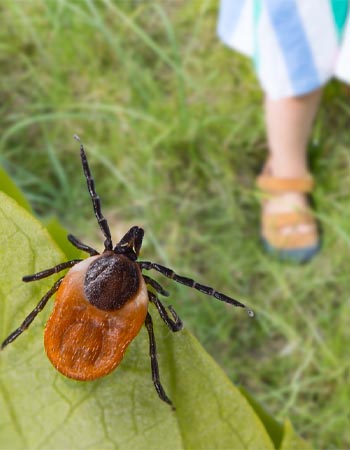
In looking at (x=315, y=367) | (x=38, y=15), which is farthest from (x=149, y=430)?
(x=38, y=15)

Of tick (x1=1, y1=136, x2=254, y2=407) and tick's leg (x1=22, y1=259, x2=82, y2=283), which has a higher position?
tick's leg (x1=22, y1=259, x2=82, y2=283)

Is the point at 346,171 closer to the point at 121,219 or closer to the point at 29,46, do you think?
the point at 121,219

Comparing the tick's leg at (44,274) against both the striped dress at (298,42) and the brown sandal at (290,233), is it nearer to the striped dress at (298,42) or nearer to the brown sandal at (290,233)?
the striped dress at (298,42)

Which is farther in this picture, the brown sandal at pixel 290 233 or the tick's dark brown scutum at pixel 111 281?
the brown sandal at pixel 290 233

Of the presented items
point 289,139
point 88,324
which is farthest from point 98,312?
point 289,139

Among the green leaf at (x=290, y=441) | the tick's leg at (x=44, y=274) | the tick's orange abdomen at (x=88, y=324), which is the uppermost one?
the tick's leg at (x=44, y=274)

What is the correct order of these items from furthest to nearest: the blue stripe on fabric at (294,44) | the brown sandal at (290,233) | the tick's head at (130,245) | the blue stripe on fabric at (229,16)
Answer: the brown sandal at (290,233) → the blue stripe on fabric at (229,16) → the blue stripe on fabric at (294,44) → the tick's head at (130,245)

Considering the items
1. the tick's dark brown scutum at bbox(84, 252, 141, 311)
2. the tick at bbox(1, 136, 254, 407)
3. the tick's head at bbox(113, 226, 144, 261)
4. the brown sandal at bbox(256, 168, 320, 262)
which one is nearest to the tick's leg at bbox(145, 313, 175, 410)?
the tick at bbox(1, 136, 254, 407)

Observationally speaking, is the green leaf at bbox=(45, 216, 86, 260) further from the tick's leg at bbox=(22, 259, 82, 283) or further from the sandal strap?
the sandal strap

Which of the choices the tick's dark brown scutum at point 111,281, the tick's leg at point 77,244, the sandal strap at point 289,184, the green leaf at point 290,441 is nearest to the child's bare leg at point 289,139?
the sandal strap at point 289,184
